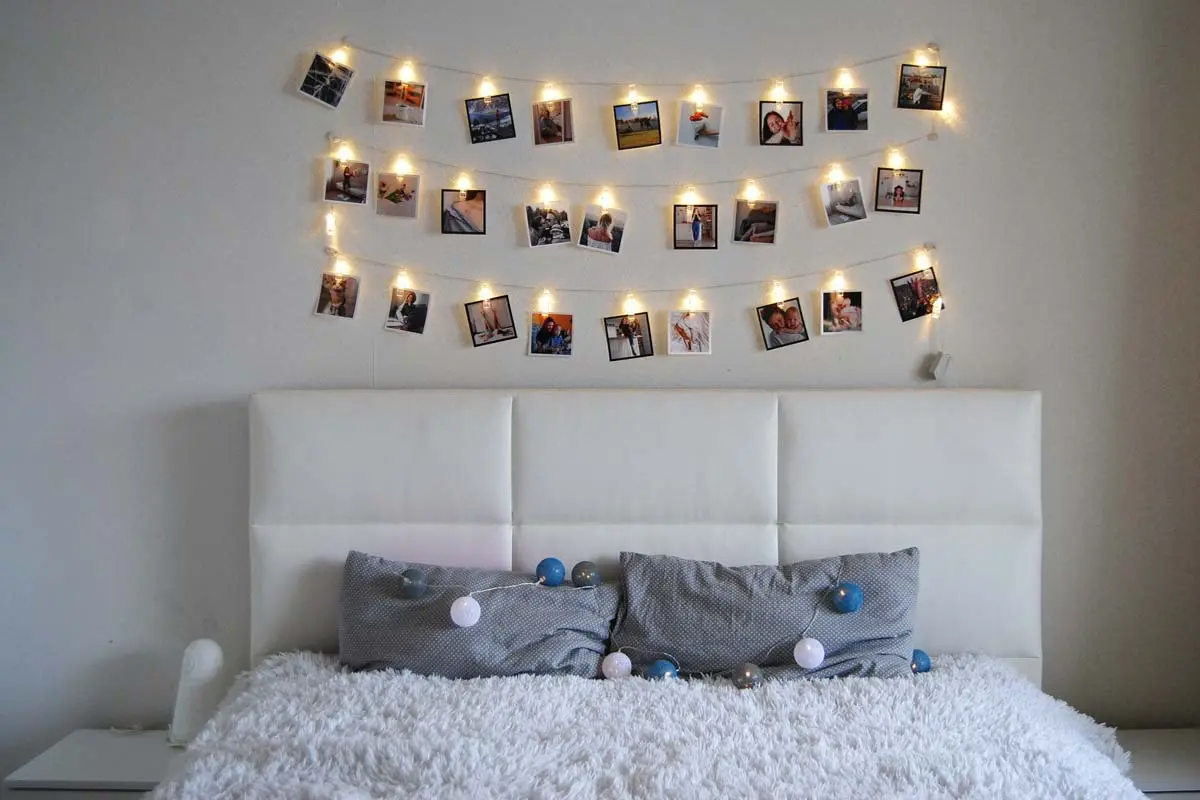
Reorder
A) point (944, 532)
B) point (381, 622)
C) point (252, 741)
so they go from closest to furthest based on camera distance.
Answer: point (252, 741)
point (381, 622)
point (944, 532)

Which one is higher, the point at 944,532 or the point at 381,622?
the point at 944,532

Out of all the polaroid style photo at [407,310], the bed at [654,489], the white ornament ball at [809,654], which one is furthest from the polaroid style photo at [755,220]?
the white ornament ball at [809,654]

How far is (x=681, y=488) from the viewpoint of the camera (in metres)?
2.46

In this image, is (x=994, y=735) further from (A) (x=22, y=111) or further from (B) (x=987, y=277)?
(A) (x=22, y=111)

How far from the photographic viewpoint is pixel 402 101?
2.57 meters

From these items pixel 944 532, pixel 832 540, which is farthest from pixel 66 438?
pixel 944 532

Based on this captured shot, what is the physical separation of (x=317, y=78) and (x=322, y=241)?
1.33 feet

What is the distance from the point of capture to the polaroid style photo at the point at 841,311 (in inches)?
102

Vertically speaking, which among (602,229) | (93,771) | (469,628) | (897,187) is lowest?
(93,771)

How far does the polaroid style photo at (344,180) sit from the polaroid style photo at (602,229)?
57 centimetres

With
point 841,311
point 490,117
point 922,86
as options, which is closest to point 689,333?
point 841,311

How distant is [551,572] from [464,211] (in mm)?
932

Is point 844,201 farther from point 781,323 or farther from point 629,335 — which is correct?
point 629,335

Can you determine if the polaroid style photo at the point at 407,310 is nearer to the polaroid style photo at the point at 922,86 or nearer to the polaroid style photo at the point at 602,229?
the polaroid style photo at the point at 602,229
